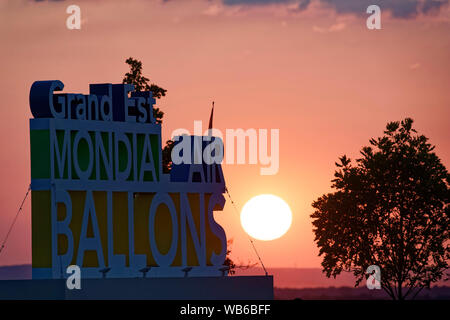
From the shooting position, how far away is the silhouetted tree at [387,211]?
65375 millimetres

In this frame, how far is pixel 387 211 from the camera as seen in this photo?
65.9m

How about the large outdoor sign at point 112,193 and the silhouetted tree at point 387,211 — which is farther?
the silhouetted tree at point 387,211

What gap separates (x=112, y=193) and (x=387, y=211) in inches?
956

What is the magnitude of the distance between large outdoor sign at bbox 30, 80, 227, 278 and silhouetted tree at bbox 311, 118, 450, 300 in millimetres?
16476

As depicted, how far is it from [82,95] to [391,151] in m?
25.6

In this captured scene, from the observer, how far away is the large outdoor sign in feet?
140

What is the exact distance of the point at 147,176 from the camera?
4719 centimetres

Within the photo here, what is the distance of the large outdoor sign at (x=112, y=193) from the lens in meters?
42.6

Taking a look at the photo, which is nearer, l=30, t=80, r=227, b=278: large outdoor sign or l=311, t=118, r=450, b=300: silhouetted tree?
l=30, t=80, r=227, b=278: large outdoor sign

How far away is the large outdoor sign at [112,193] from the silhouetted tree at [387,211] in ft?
54.1

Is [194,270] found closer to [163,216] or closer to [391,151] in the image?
[163,216]

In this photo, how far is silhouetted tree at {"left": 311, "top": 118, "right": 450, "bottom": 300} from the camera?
214ft
